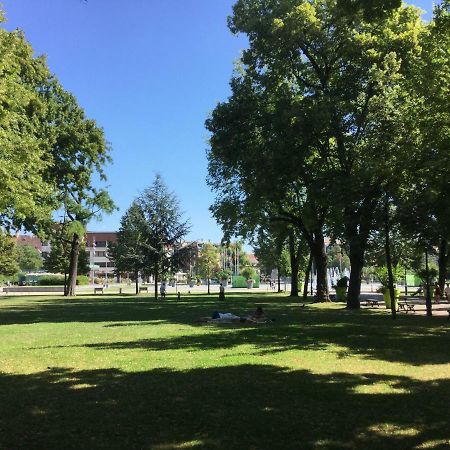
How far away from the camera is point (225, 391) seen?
25.9 ft

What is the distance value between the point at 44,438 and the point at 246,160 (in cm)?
2191

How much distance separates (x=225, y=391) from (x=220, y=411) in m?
1.14

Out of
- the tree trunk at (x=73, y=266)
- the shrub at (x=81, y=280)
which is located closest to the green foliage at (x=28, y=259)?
the shrub at (x=81, y=280)

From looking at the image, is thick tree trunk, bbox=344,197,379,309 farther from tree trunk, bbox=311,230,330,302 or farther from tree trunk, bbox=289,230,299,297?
tree trunk, bbox=289,230,299,297

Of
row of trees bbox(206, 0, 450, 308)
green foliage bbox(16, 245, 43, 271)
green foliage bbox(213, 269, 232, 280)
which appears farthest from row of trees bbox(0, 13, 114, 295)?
green foliage bbox(16, 245, 43, 271)

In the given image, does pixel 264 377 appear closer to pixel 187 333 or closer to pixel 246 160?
pixel 187 333

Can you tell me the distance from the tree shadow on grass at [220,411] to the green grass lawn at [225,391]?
0.02m

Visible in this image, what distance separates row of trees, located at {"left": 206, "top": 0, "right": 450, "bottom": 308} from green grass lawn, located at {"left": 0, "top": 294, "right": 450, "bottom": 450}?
267 inches

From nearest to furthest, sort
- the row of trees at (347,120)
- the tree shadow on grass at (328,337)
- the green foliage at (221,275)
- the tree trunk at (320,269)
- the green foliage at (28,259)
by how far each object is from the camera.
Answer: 1. the tree shadow on grass at (328,337)
2. the row of trees at (347,120)
3. the tree trunk at (320,269)
4. the green foliage at (221,275)
5. the green foliage at (28,259)

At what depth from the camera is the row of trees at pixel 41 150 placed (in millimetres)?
18031

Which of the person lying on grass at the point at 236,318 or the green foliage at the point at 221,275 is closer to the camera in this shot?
the person lying on grass at the point at 236,318

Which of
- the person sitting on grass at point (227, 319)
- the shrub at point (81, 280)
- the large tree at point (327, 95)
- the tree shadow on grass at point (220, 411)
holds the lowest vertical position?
the tree shadow on grass at point (220, 411)

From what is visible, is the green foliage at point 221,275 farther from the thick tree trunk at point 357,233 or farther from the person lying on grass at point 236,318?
the person lying on grass at point 236,318

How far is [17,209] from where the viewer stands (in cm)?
1866
